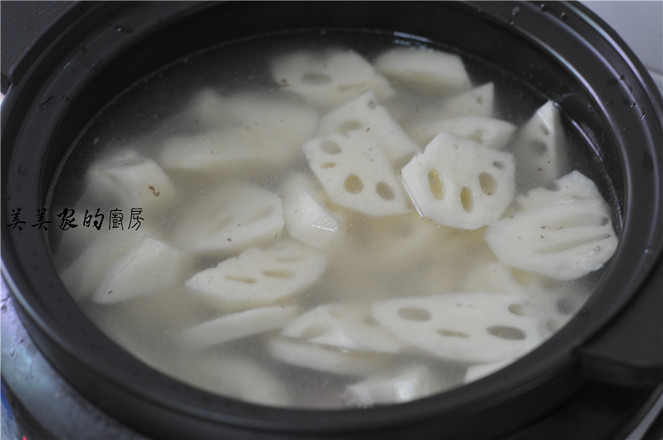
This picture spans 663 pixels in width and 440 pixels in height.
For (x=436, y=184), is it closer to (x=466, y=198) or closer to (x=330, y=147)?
(x=466, y=198)

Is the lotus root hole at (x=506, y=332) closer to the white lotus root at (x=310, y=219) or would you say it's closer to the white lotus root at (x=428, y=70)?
the white lotus root at (x=310, y=219)

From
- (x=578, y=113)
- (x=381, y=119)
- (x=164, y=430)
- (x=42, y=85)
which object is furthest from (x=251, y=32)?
(x=164, y=430)

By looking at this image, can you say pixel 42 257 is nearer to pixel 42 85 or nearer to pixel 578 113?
pixel 42 85

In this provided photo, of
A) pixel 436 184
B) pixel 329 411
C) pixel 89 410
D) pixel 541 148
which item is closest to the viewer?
pixel 329 411

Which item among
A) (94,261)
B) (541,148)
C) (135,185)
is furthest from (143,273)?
(541,148)

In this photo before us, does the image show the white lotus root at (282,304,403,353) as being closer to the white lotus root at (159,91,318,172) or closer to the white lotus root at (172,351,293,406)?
the white lotus root at (172,351,293,406)

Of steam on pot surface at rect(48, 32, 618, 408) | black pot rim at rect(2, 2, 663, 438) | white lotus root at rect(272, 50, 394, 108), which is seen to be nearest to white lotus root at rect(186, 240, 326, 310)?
steam on pot surface at rect(48, 32, 618, 408)

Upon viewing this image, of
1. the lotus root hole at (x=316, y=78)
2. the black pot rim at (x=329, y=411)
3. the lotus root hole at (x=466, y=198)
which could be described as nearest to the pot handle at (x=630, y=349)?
the black pot rim at (x=329, y=411)
